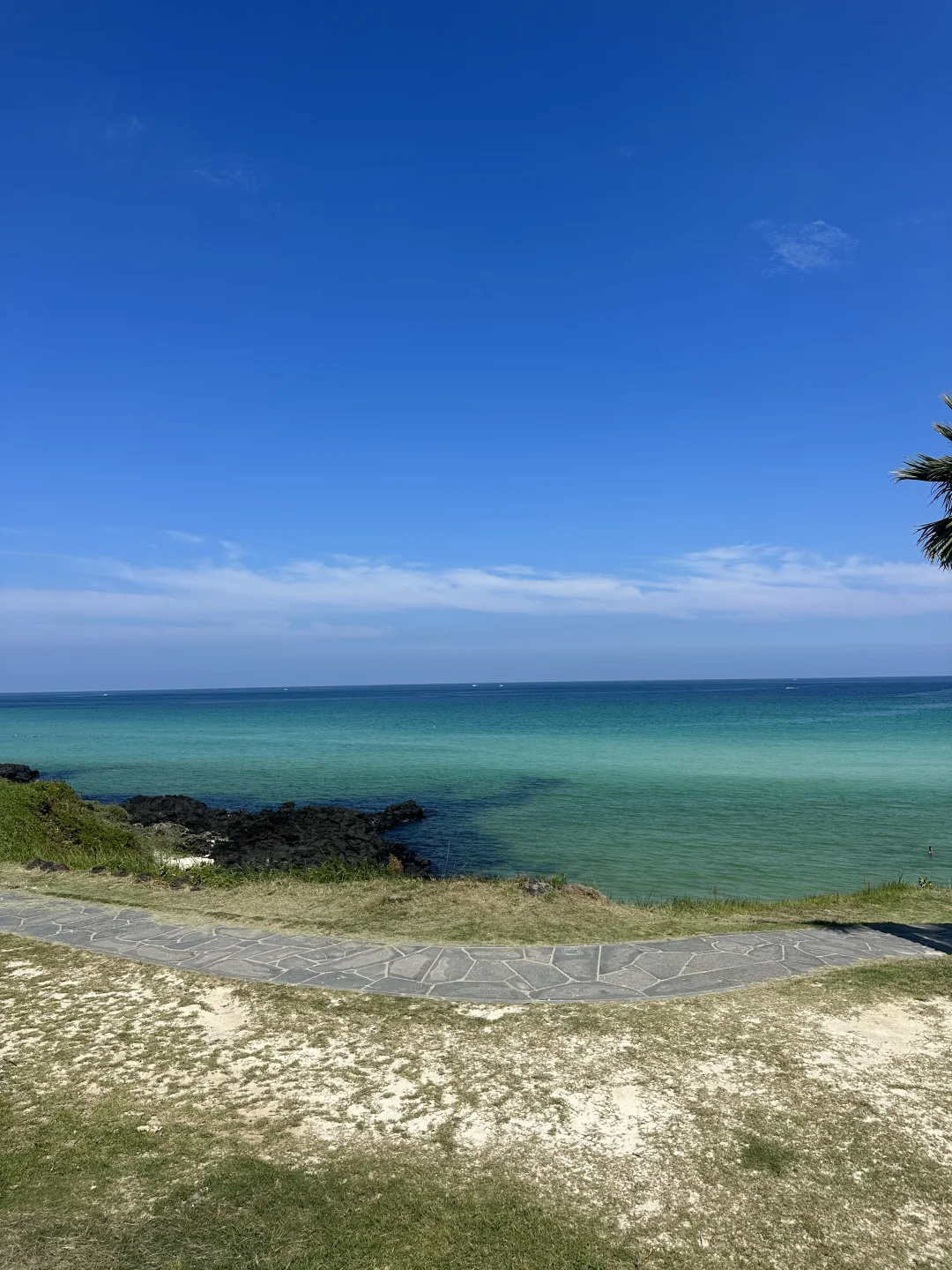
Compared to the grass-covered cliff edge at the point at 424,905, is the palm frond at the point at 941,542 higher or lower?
higher

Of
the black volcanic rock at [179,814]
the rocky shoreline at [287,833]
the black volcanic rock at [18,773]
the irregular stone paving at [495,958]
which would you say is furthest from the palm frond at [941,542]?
the black volcanic rock at [18,773]

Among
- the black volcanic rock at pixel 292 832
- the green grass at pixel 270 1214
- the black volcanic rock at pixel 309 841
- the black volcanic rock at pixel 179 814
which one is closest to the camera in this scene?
the green grass at pixel 270 1214

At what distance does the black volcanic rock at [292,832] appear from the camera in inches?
837

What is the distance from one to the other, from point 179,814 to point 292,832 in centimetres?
685

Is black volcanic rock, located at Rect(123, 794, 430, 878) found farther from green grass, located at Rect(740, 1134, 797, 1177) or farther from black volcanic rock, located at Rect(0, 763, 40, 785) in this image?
green grass, located at Rect(740, 1134, 797, 1177)

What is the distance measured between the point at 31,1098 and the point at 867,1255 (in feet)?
19.5

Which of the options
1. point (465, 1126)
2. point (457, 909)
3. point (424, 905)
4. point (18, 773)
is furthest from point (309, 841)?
point (18, 773)

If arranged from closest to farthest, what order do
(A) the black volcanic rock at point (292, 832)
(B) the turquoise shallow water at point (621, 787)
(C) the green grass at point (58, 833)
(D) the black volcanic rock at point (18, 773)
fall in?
(C) the green grass at point (58, 833)
(B) the turquoise shallow water at point (621, 787)
(A) the black volcanic rock at point (292, 832)
(D) the black volcanic rock at point (18, 773)

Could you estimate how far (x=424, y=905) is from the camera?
11.5 metres

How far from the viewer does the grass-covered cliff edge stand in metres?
10.4

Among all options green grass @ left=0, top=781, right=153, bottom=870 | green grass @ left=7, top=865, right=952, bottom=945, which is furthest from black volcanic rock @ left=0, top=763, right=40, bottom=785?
green grass @ left=7, top=865, right=952, bottom=945

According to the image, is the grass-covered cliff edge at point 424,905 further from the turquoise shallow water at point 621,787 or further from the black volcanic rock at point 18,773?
the black volcanic rock at point 18,773

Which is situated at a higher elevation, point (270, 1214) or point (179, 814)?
point (270, 1214)

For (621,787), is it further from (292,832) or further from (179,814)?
(179,814)
